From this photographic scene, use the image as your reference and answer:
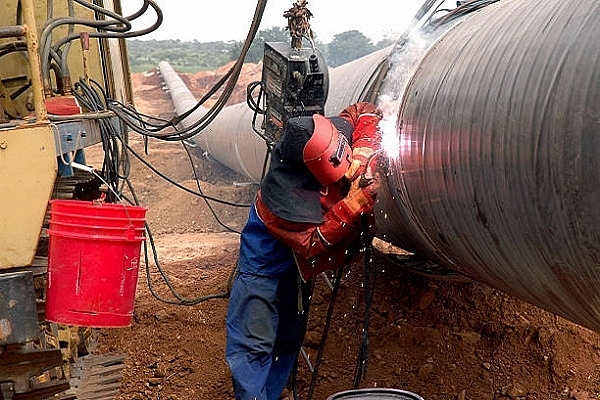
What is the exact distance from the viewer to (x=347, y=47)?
35.6m

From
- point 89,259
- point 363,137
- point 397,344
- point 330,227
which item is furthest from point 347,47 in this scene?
point 89,259

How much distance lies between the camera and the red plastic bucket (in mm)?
2678

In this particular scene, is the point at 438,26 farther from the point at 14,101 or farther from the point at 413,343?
the point at 14,101

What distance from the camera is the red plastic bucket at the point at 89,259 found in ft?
8.79

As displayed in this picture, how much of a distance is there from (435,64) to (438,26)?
553 mm

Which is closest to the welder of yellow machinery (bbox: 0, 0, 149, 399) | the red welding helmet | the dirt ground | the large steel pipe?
the red welding helmet

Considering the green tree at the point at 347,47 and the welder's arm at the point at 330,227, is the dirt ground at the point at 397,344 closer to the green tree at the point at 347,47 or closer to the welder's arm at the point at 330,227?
the welder's arm at the point at 330,227

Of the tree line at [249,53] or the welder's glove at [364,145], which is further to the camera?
the tree line at [249,53]

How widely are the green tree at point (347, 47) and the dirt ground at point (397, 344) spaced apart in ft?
96.8

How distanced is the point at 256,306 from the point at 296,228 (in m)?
0.51

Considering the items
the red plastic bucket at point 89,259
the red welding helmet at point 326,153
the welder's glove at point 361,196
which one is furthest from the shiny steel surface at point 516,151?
the red plastic bucket at point 89,259

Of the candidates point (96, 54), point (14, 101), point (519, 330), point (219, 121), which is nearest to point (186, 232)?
point (219, 121)

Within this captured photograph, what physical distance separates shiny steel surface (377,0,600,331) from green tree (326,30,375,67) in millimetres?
31313

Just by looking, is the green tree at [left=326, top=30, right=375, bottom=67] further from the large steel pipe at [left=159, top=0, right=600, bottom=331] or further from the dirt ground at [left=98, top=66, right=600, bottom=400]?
the large steel pipe at [left=159, top=0, right=600, bottom=331]
